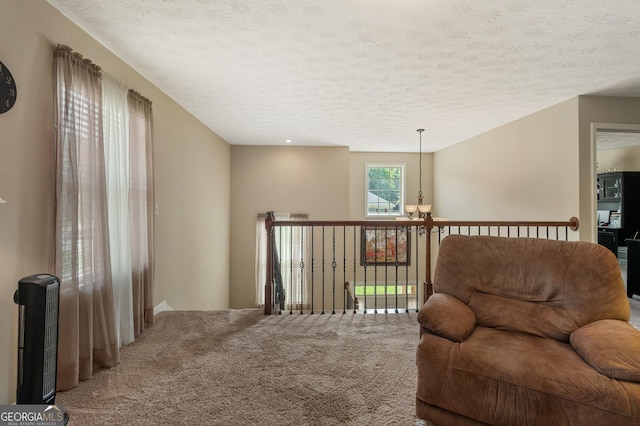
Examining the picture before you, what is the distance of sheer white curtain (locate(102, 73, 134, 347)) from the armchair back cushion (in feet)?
7.95

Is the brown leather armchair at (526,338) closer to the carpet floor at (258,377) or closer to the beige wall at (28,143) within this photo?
the carpet floor at (258,377)

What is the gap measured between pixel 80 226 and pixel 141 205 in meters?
0.71

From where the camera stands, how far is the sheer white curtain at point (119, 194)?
7.32 feet

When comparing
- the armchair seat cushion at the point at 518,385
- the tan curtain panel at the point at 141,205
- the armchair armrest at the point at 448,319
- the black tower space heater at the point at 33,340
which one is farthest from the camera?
the tan curtain panel at the point at 141,205

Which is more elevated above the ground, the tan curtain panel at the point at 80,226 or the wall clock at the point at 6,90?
the wall clock at the point at 6,90

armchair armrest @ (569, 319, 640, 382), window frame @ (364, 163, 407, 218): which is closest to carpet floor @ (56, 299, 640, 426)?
armchair armrest @ (569, 319, 640, 382)

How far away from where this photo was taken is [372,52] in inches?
93.7

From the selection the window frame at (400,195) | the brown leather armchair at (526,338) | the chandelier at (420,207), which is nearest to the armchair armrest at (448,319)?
the brown leather armchair at (526,338)

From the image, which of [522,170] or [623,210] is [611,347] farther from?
[623,210]

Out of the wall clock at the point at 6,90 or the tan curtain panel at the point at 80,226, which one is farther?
the tan curtain panel at the point at 80,226

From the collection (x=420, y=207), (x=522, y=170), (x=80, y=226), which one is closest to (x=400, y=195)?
(x=522, y=170)

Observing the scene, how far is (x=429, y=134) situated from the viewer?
16.9 ft

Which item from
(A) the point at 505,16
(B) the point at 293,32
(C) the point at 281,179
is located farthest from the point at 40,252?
(C) the point at 281,179

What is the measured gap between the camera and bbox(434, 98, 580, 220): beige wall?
11.4 feet
